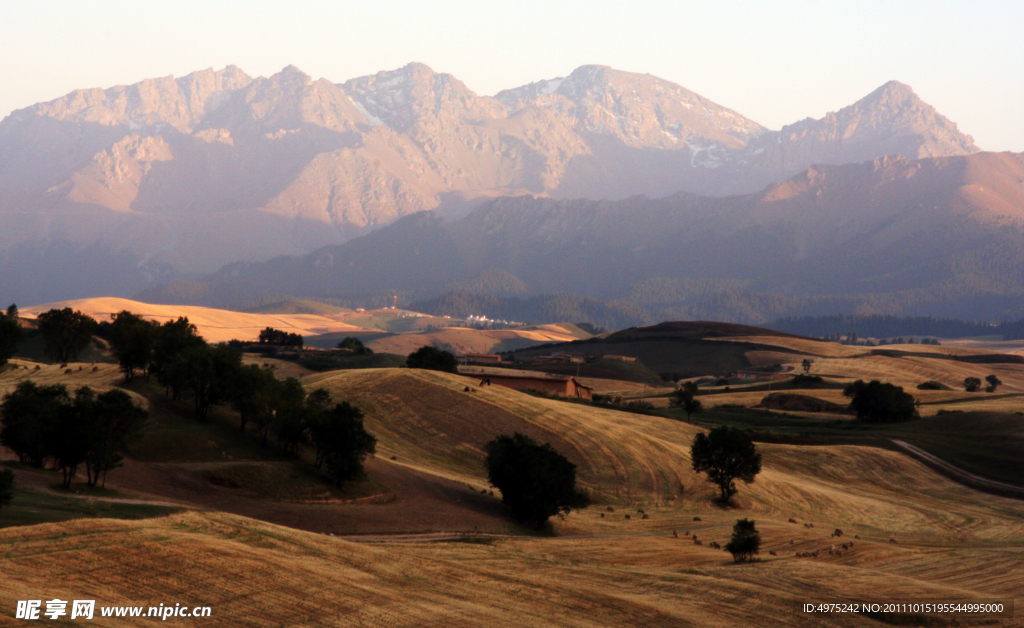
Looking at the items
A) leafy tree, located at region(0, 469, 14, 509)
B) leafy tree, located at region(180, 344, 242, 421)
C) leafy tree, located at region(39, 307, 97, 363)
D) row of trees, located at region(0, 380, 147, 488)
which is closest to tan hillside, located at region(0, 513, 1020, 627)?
leafy tree, located at region(0, 469, 14, 509)

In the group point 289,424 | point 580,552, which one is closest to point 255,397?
point 289,424

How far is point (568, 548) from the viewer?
56.0 m

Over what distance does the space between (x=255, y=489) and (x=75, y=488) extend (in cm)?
1179

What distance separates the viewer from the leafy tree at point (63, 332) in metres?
121

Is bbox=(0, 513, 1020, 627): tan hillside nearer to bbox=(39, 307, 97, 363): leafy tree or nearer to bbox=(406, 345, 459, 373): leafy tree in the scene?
bbox=(406, 345, 459, 373): leafy tree

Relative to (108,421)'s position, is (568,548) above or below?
below

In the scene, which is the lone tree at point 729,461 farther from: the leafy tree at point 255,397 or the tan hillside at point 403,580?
the leafy tree at point 255,397

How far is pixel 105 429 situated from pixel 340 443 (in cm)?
1671

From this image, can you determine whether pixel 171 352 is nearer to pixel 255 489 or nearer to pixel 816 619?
pixel 255 489

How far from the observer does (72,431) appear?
2131 inches

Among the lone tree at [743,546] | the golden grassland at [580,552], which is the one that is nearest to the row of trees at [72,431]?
the golden grassland at [580,552]

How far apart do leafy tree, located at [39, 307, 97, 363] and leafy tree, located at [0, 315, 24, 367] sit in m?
16.8

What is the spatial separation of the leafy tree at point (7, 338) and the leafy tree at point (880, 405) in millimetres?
106514

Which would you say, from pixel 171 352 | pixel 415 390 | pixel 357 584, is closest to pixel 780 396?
pixel 415 390
